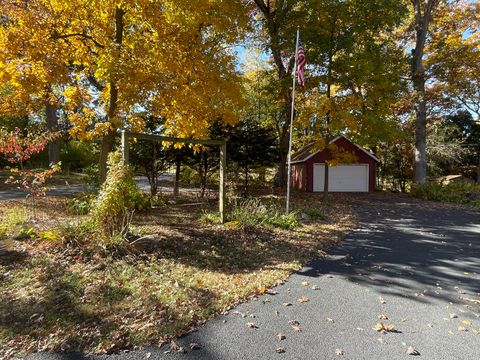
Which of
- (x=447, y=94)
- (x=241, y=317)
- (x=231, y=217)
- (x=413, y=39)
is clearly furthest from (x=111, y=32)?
(x=447, y=94)

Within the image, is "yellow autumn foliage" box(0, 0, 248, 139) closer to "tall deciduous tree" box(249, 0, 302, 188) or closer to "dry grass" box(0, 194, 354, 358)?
"dry grass" box(0, 194, 354, 358)

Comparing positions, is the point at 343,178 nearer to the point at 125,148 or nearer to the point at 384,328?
the point at 125,148

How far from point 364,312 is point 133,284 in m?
2.92

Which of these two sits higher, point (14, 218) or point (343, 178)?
point (343, 178)

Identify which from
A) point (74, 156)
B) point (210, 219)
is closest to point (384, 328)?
point (210, 219)

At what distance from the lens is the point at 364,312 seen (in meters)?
4.25

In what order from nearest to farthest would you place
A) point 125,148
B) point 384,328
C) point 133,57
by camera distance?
point 384,328, point 125,148, point 133,57

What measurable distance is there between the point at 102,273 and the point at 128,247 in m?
0.93

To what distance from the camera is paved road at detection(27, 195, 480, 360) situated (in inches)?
132

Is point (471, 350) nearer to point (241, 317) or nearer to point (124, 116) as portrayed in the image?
point (241, 317)

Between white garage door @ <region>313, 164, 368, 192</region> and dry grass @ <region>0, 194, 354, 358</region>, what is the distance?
575 inches

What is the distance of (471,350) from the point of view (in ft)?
11.1

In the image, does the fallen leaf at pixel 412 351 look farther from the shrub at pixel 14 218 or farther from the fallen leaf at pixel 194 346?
the shrub at pixel 14 218

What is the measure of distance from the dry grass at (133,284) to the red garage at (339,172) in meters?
14.5
